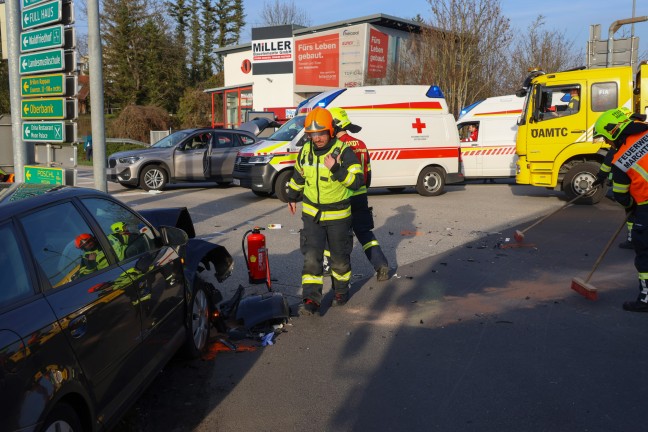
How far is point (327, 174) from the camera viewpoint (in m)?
5.95

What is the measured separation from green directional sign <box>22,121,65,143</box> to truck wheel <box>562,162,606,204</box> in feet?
34.3

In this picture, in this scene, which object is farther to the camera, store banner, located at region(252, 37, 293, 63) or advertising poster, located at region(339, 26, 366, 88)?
store banner, located at region(252, 37, 293, 63)

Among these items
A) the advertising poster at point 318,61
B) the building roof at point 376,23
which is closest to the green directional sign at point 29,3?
the building roof at point 376,23

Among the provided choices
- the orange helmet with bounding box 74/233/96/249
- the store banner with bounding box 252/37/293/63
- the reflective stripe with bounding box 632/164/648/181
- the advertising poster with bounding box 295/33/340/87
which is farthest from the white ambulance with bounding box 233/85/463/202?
the store banner with bounding box 252/37/293/63

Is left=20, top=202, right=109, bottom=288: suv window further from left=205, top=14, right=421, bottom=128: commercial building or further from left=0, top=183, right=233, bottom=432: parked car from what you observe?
left=205, top=14, right=421, bottom=128: commercial building

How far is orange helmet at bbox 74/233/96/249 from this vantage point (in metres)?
3.47

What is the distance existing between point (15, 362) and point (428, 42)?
26377 mm

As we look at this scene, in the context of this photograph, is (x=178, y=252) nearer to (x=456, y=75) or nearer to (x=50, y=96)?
(x=50, y=96)

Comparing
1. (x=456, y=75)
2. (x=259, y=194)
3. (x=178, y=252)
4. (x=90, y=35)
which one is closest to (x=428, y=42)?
(x=456, y=75)

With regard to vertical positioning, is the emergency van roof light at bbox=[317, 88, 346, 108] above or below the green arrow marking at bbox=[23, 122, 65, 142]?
above

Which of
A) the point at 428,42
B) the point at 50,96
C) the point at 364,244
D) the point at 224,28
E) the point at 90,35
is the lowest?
the point at 364,244

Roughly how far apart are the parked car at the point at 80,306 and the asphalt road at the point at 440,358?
601 millimetres

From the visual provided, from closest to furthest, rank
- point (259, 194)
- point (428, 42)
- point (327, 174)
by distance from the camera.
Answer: point (327, 174) < point (259, 194) < point (428, 42)

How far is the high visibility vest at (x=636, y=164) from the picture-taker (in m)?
6.03
